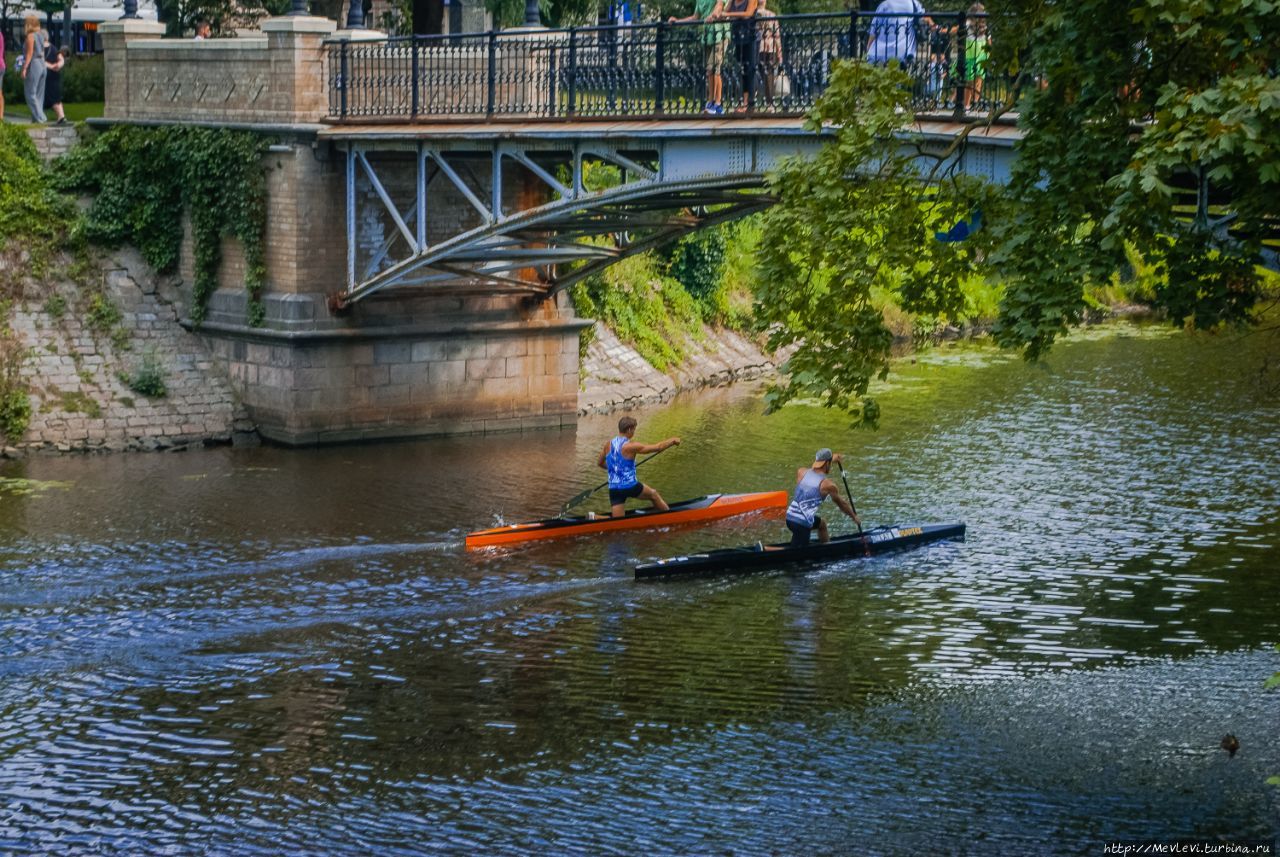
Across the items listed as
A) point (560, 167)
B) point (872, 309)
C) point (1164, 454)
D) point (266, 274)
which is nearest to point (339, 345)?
point (266, 274)

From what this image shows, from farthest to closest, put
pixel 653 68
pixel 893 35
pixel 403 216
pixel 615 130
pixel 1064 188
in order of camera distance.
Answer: pixel 403 216
pixel 653 68
pixel 615 130
pixel 893 35
pixel 1064 188

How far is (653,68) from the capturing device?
74.8 feet

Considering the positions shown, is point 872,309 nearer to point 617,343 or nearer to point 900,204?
point 900,204

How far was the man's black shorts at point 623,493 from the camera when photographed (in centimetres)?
2214

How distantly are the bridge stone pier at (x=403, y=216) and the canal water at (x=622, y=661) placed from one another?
182 cm

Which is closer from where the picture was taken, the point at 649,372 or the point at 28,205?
the point at 28,205

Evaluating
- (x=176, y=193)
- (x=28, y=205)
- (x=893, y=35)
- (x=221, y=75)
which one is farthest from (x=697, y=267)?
(x=893, y=35)

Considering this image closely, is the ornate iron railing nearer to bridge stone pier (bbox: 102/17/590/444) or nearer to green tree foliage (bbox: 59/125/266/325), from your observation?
bridge stone pier (bbox: 102/17/590/444)

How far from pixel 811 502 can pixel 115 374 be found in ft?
36.7

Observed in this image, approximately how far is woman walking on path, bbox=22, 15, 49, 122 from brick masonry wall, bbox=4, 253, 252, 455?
3.34 meters

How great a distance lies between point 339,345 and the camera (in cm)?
2745

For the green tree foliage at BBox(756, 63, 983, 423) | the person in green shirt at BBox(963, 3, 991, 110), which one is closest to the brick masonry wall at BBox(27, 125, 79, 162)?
the person in green shirt at BBox(963, 3, 991, 110)

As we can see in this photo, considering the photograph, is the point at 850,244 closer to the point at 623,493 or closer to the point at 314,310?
the point at 623,493

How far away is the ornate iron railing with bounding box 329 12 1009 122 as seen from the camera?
64.0ft
